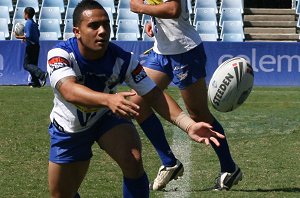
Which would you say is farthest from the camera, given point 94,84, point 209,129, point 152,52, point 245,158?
point 245,158

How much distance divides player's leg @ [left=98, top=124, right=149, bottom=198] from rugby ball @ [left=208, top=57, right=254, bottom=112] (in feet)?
5.84

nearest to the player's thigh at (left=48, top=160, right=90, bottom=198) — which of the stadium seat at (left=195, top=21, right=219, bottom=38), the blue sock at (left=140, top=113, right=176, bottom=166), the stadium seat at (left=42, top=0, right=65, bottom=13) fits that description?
the blue sock at (left=140, top=113, right=176, bottom=166)

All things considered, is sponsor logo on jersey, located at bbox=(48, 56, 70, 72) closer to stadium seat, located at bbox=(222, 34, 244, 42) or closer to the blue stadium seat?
the blue stadium seat

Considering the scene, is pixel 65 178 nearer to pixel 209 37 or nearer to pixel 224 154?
pixel 224 154

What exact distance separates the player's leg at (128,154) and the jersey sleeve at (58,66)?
0.58 m

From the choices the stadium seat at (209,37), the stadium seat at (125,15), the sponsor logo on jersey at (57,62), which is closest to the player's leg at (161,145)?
the sponsor logo on jersey at (57,62)

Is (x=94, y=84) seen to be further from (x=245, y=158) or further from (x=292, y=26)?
(x=292, y=26)

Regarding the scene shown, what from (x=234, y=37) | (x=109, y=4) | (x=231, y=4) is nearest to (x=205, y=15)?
(x=231, y=4)

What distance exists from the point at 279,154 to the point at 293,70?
11.2 metres

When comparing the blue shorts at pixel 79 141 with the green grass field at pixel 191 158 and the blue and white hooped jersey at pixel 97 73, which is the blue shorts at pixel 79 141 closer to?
the blue and white hooped jersey at pixel 97 73

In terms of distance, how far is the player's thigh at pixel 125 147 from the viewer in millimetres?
5648

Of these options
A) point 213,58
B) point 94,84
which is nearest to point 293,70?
point 213,58

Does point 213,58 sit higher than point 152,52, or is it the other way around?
point 152,52

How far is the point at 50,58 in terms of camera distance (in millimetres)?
5449
